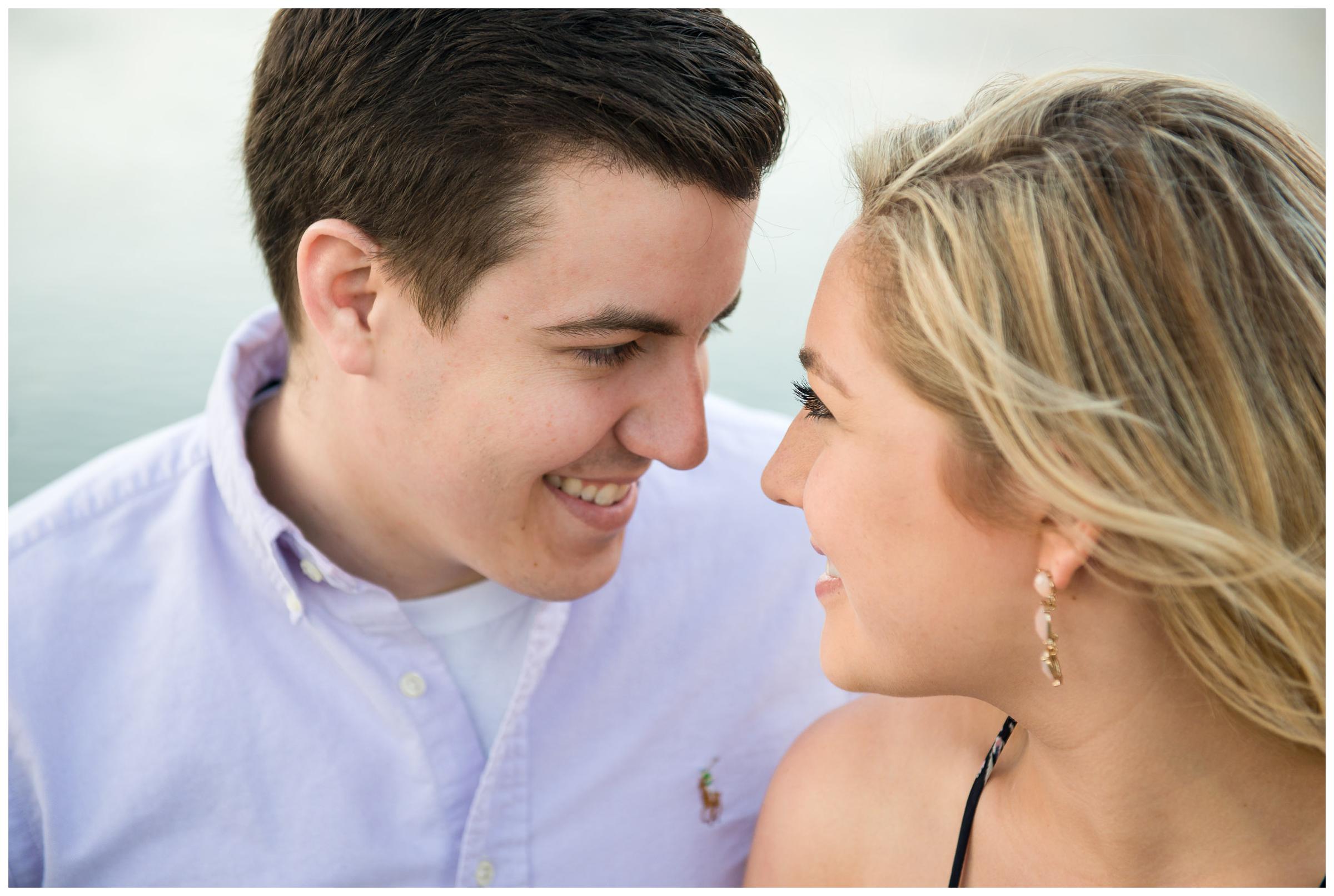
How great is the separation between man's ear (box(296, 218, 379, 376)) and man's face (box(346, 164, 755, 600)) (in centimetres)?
4

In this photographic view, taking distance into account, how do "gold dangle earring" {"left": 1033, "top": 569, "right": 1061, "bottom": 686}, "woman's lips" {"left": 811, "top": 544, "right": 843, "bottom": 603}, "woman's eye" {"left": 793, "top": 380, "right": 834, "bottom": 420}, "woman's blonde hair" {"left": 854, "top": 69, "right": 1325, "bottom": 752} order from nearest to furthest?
"woman's blonde hair" {"left": 854, "top": 69, "right": 1325, "bottom": 752} < "gold dangle earring" {"left": 1033, "top": 569, "right": 1061, "bottom": 686} < "woman's eye" {"left": 793, "top": 380, "right": 834, "bottom": 420} < "woman's lips" {"left": 811, "top": 544, "right": 843, "bottom": 603}

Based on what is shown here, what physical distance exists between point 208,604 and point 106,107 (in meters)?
2.02

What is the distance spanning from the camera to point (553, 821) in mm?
2055

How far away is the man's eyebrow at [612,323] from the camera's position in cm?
173

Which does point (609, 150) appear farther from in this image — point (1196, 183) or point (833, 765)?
point (833, 765)

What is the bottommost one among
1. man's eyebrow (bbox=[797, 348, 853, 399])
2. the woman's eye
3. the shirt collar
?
the shirt collar

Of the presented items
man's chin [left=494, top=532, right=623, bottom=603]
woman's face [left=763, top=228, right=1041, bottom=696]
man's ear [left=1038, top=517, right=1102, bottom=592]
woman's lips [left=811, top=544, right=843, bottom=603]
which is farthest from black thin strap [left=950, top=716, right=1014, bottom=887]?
man's chin [left=494, top=532, right=623, bottom=603]

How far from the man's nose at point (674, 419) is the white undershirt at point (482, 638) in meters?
0.50

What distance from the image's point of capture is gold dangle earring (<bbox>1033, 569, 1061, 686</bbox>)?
1.39 meters

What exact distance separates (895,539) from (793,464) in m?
0.25

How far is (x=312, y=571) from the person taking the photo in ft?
6.48

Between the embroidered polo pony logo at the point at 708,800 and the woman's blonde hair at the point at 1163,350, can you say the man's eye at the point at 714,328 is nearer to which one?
the woman's blonde hair at the point at 1163,350

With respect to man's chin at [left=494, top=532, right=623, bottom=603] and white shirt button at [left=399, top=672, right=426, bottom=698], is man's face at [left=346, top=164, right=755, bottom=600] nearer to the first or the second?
man's chin at [left=494, top=532, right=623, bottom=603]

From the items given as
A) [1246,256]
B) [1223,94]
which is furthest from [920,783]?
[1223,94]
